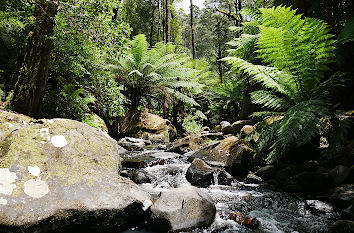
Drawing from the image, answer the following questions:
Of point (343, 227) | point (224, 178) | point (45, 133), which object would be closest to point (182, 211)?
point (343, 227)

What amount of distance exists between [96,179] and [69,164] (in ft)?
0.96

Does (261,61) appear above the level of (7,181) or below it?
above

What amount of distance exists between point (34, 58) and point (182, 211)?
2.60 metres

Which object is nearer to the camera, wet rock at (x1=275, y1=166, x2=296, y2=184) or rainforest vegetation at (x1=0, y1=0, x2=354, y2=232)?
rainforest vegetation at (x1=0, y1=0, x2=354, y2=232)

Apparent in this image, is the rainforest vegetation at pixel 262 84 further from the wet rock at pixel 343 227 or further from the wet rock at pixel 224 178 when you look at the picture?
the wet rock at pixel 343 227

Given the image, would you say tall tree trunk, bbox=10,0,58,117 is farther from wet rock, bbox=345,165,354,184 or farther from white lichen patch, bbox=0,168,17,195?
wet rock, bbox=345,165,354,184

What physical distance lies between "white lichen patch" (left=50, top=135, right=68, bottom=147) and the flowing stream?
1.06m

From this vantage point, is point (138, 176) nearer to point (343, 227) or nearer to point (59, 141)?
point (59, 141)

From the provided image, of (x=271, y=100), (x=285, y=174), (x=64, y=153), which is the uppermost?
(x=271, y=100)

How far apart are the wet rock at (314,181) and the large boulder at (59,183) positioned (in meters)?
1.94

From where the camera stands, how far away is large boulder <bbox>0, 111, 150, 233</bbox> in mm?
1519

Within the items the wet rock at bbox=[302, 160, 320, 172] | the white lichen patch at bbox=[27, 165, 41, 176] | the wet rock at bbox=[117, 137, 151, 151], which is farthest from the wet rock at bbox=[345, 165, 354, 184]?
the wet rock at bbox=[117, 137, 151, 151]

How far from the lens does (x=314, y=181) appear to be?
255 centimetres

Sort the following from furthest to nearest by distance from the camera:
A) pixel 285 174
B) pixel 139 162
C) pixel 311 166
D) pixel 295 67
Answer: pixel 139 162, pixel 285 174, pixel 311 166, pixel 295 67
